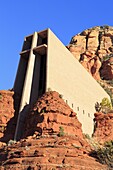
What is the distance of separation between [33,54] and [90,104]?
31.7ft

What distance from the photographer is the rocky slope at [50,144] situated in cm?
2095

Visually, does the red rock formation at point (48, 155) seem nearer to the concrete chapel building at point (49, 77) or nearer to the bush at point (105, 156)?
the bush at point (105, 156)

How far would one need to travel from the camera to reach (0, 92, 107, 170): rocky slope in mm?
20953

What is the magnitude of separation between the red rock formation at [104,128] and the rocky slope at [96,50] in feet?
93.0

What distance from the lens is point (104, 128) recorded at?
3406cm

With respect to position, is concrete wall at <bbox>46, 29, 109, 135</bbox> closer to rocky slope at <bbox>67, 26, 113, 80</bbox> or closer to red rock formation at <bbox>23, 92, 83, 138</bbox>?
red rock formation at <bbox>23, 92, 83, 138</bbox>

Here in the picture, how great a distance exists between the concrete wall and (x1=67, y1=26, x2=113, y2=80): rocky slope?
2585cm

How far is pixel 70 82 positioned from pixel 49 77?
4.45 m

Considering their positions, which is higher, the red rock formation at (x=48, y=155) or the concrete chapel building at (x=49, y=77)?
the concrete chapel building at (x=49, y=77)

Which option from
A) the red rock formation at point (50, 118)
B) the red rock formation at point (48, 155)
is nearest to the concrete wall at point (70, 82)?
the red rock formation at point (50, 118)

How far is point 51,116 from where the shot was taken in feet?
86.0

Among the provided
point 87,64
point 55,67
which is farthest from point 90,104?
point 87,64

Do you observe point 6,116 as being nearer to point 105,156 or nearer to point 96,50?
point 105,156

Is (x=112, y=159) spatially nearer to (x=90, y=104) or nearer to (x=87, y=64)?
(x=90, y=104)
